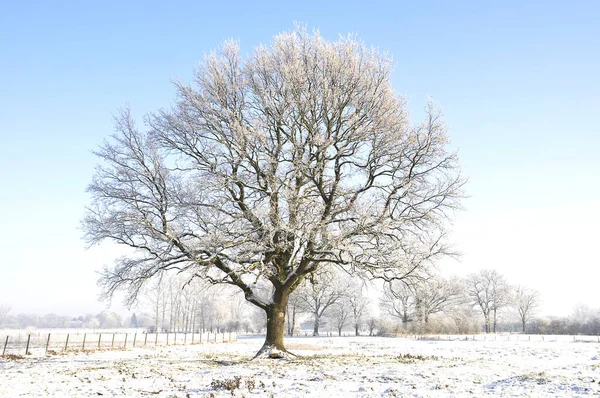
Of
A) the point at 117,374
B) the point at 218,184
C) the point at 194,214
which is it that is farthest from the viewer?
the point at 194,214

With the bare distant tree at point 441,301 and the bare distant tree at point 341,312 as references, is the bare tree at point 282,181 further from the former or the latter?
the bare distant tree at point 341,312

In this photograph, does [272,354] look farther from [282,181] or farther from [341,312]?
[341,312]

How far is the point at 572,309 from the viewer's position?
146 metres

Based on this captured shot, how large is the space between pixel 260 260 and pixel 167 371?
17.3ft

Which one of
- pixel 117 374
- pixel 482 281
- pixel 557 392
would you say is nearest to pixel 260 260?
pixel 117 374

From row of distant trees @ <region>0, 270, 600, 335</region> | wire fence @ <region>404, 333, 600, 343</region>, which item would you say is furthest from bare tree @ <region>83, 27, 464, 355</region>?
wire fence @ <region>404, 333, 600, 343</region>

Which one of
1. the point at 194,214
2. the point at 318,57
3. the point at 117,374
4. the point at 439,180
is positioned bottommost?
the point at 117,374

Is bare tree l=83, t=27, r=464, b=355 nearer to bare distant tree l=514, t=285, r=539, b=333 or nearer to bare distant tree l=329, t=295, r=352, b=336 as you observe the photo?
bare distant tree l=329, t=295, r=352, b=336

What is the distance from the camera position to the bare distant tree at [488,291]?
9269cm

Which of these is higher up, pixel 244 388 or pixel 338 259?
pixel 338 259

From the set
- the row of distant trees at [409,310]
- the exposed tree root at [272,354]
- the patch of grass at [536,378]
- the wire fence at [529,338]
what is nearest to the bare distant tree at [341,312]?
the row of distant trees at [409,310]

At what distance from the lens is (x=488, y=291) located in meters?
94.6

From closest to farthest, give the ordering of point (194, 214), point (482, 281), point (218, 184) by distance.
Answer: point (218, 184)
point (194, 214)
point (482, 281)

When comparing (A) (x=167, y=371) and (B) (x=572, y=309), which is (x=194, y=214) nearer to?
(A) (x=167, y=371)
